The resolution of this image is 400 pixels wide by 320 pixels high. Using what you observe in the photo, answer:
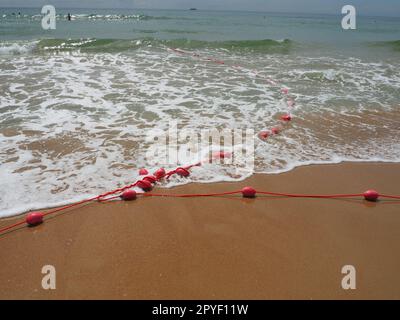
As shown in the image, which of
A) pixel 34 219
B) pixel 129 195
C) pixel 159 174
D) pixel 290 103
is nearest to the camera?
pixel 34 219

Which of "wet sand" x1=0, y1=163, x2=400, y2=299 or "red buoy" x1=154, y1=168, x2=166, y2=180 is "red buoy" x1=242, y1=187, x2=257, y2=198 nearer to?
"wet sand" x1=0, y1=163, x2=400, y2=299

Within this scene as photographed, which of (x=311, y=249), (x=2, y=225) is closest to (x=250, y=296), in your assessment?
(x=311, y=249)

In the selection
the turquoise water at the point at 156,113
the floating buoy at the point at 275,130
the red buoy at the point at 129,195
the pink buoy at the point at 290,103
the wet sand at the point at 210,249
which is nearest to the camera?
the wet sand at the point at 210,249

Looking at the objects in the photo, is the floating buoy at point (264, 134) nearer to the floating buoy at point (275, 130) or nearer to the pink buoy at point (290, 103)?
the floating buoy at point (275, 130)

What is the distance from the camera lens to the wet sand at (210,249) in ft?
8.56

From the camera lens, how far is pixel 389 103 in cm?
770

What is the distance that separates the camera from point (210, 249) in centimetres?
300

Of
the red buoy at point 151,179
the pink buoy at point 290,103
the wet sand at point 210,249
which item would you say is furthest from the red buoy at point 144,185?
the pink buoy at point 290,103

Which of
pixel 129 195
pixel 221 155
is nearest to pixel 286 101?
pixel 221 155

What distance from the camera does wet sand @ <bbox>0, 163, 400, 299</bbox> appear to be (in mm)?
2609

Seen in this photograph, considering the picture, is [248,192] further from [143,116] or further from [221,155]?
[143,116]

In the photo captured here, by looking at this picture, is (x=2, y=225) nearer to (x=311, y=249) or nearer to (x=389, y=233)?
(x=311, y=249)

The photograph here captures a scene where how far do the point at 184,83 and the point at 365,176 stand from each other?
5.83 m
